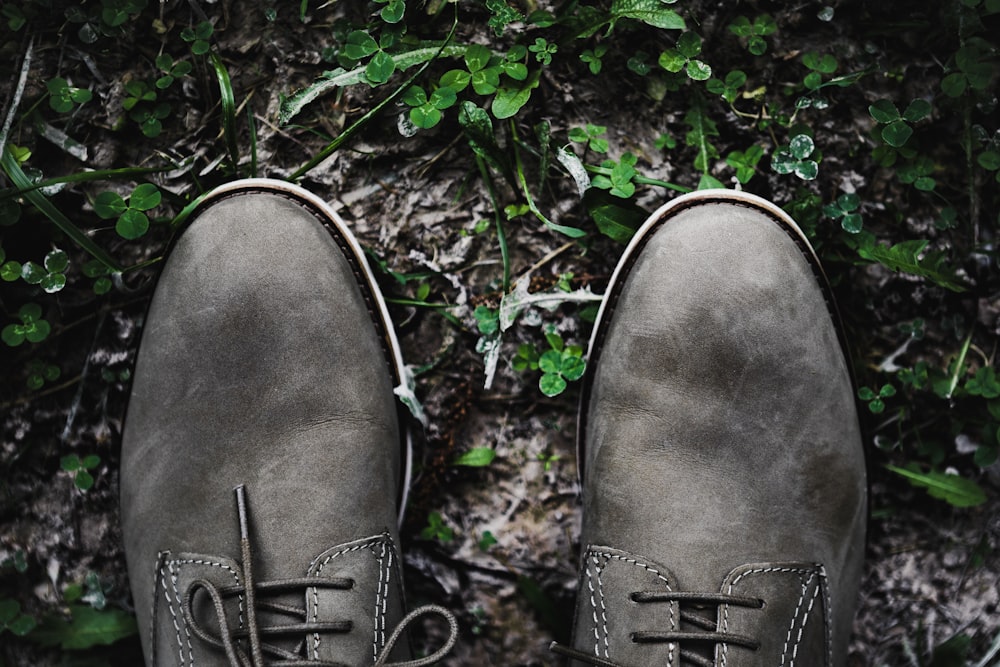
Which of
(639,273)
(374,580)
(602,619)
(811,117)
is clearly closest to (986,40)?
(811,117)

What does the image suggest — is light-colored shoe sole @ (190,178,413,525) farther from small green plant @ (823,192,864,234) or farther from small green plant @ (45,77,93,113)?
small green plant @ (823,192,864,234)

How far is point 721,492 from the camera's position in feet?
5.42

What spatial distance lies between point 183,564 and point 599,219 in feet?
3.81

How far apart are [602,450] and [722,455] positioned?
0.25m

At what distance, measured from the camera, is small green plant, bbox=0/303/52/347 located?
5.84ft

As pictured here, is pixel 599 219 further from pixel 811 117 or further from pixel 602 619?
pixel 602 619

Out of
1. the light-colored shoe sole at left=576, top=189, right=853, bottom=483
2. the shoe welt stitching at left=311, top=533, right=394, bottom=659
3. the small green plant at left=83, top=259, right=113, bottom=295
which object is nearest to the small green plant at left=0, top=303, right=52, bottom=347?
the small green plant at left=83, top=259, right=113, bottom=295

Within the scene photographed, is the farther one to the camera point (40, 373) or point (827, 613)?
point (40, 373)

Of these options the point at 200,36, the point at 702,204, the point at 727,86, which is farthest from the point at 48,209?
the point at 727,86

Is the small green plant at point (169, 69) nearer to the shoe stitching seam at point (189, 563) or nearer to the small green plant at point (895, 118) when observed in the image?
the shoe stitching seam at point (189, 563)

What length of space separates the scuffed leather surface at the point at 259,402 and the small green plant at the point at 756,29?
104cm

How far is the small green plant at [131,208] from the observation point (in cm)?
175

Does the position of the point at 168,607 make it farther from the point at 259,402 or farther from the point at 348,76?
the point at 348,76

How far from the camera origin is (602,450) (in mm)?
1690
